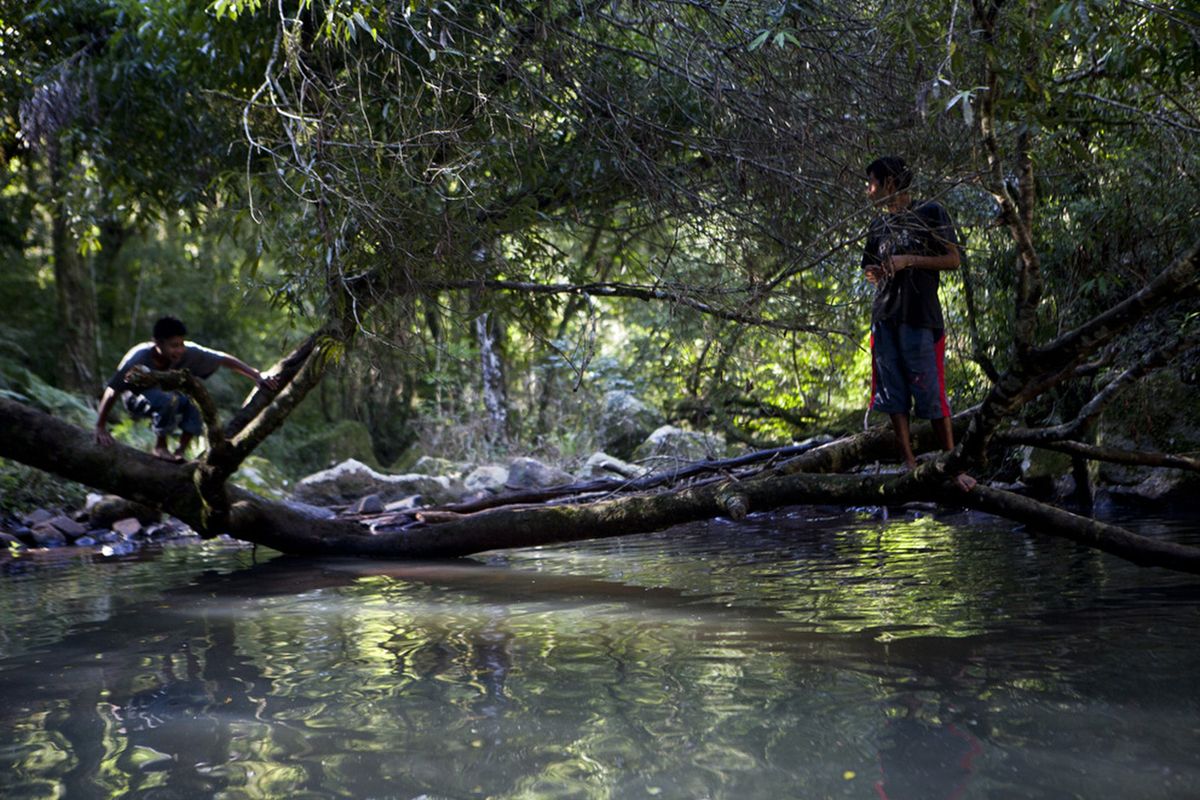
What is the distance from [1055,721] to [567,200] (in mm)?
4989

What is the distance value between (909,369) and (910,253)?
0.63 metres

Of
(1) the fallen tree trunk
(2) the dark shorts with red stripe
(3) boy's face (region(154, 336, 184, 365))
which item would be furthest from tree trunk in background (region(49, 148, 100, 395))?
(2) the dark shorts with red stripe

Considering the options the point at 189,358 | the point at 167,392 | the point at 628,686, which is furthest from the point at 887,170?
the point at 189,358

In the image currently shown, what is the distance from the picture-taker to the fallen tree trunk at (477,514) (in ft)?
15.5

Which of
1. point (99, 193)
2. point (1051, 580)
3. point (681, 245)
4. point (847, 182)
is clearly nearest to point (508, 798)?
point (1051, 580)

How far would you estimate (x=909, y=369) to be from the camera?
5.34 metres

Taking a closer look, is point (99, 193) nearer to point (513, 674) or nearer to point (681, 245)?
point (681, 245)

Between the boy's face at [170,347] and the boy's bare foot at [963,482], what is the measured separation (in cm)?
570

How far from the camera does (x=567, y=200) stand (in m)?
6.91

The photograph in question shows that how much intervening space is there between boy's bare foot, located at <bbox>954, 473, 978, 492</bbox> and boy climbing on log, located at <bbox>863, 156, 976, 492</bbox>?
69 cm

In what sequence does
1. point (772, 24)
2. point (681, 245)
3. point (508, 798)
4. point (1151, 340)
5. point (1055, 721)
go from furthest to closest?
1. point (1151, 340)
2. point (681, 245)
3. point (772, 24)
4. point (1055, 721)
5. point (508, 798)

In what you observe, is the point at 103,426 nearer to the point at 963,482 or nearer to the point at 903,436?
the point at 903,436

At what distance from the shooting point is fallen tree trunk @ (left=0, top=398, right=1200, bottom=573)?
15.5 ft

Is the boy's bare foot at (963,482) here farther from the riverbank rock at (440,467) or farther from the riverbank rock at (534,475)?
the riverbank rock at (440,467)
